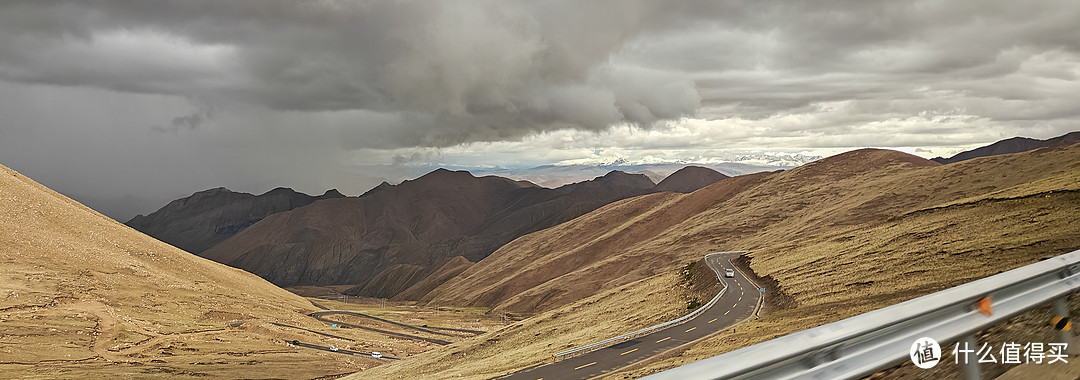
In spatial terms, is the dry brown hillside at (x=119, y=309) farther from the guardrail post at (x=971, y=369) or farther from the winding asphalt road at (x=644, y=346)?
the guardrail post at (x=971, y=369)

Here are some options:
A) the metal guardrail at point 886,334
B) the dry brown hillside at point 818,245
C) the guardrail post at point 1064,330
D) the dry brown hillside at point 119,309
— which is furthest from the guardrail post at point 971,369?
the dry brown hillside at point 119,309

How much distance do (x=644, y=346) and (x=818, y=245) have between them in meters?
43.1

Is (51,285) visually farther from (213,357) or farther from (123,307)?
(213,357)

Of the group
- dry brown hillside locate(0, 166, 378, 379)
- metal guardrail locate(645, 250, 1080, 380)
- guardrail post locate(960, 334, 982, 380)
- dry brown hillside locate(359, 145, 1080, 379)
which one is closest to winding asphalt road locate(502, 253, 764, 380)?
dry brown hillside locate(359, 145, 1080, 379)

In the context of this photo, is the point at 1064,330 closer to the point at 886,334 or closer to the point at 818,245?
the point at 886,334

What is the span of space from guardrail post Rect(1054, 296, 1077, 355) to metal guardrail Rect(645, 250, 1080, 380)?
0.01 meters

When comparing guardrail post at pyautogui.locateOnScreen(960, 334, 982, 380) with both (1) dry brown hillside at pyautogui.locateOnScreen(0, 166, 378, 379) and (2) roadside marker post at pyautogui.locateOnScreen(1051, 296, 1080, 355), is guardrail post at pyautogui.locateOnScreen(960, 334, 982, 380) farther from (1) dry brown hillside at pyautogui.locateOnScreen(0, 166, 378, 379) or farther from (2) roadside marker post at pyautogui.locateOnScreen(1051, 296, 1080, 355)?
(1) dry brown hillside at pyautogui.locateOnScreen(0, 166, 378, 379)

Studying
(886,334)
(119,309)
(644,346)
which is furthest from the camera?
(119,309)

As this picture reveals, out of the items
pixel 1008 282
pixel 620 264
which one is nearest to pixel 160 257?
pixel 620 264

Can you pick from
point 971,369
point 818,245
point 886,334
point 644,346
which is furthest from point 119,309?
point 971,369

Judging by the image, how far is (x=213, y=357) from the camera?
89.0 metres

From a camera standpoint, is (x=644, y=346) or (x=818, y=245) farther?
(x=818, y=245)

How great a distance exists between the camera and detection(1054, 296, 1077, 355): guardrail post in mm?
6137

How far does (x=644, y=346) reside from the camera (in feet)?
125
